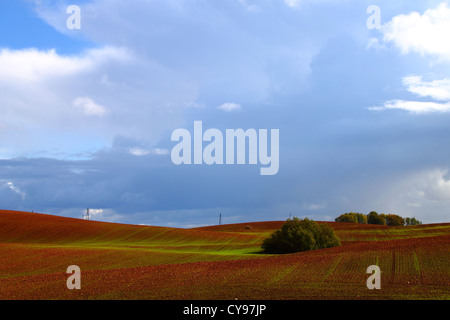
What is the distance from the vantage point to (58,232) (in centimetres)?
7300

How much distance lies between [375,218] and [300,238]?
12245cm

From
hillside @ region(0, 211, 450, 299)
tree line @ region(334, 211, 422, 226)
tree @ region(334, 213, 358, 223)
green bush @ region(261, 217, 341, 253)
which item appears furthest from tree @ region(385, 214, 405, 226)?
hillside @ region(0, 211, 450, 299)

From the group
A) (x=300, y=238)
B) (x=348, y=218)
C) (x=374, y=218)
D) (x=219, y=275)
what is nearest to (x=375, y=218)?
(x=374, y=218)

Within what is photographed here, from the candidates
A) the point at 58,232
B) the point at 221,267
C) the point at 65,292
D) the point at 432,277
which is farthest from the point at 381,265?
the point at 58,232

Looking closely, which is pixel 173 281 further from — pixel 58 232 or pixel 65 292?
pixel 58 232

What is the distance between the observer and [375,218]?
540ft

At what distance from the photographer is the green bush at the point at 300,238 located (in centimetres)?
5331

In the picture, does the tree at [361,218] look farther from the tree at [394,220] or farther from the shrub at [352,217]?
the tree at [394,220]

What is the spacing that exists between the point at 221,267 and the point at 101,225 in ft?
182

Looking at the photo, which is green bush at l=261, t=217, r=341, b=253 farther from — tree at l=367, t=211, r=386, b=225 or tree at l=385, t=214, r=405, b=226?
tree at l=385, t=214, r=405, b=226

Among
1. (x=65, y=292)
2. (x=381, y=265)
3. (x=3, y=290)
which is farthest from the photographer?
(x=381, y=265)

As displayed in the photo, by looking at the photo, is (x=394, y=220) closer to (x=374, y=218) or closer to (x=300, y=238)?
(x=374, y=218)
